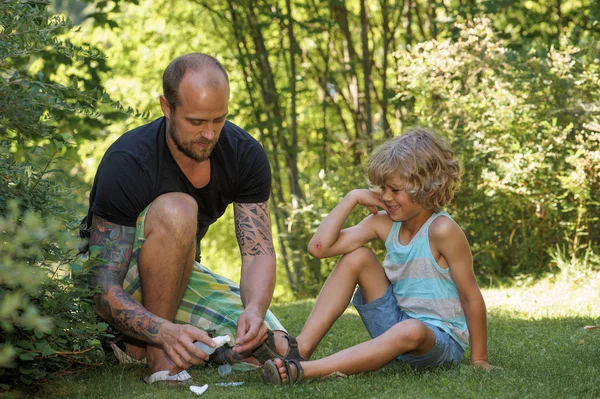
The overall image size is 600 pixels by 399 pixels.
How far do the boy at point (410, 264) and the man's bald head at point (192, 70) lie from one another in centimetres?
83

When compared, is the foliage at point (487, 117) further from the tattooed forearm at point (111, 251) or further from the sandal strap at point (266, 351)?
the tattooed forearm at point (111, 251)

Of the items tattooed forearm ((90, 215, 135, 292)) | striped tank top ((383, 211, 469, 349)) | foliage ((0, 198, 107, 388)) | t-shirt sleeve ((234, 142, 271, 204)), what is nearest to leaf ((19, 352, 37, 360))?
foliage ((0, 198, 107, 388))

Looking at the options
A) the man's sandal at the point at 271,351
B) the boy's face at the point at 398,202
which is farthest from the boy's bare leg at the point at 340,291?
the boy's face at the point at 398,202

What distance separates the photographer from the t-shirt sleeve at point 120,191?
138 inches

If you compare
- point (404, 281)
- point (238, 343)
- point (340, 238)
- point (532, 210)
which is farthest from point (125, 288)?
point (532, 210)

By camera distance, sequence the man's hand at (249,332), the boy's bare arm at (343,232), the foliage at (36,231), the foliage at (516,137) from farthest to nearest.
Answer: the foliage at (516,137)
the boy's bare arm at (343,232)
the man's hand at (249,332)
the foliage at (36,231)

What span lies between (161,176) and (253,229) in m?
0.57

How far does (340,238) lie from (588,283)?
3086 mm

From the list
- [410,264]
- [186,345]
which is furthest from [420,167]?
[186,345]

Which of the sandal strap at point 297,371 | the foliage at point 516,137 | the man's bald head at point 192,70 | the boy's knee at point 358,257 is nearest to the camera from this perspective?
the sandal strap at point 297,371

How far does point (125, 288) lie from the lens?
364 centimetres

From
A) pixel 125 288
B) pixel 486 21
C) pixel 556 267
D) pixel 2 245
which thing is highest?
pixel 486 21

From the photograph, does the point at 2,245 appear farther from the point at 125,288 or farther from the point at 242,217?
the point at 242,217

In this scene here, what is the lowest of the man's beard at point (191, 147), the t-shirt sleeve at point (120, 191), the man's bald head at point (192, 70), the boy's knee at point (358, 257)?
the boy's knee at point (358, 257)
